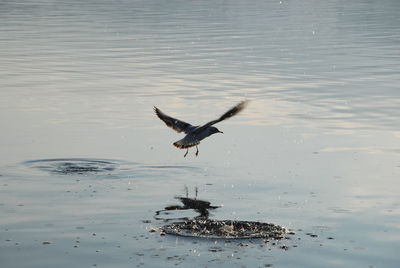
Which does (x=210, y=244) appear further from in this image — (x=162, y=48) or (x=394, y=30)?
(x=394, y=30)

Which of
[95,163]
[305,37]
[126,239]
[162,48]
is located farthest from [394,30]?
[126,239]

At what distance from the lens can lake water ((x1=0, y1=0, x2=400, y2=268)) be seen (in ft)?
49.7

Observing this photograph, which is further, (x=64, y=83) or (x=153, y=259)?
(x=64, y=83)

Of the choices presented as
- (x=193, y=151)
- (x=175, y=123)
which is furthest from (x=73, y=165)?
(x=193, y=151)

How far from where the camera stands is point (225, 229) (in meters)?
15.9

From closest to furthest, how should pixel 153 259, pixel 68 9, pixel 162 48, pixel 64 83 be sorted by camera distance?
pixel 153 259
pixel 64 83
pixel 162 48
pixel 68 9

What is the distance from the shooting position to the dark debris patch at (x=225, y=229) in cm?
1552

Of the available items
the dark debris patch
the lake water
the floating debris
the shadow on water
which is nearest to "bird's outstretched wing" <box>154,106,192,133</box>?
the lake water

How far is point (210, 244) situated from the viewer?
49.2 ft

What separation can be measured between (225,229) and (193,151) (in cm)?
775

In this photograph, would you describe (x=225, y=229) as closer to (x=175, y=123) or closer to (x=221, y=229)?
(x=221, y=229)

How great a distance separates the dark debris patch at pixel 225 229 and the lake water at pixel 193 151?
329mm

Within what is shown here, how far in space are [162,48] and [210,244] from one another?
37.2 meters

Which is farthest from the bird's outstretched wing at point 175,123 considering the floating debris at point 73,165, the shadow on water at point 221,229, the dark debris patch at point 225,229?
the dark debris patch at point 225,229
